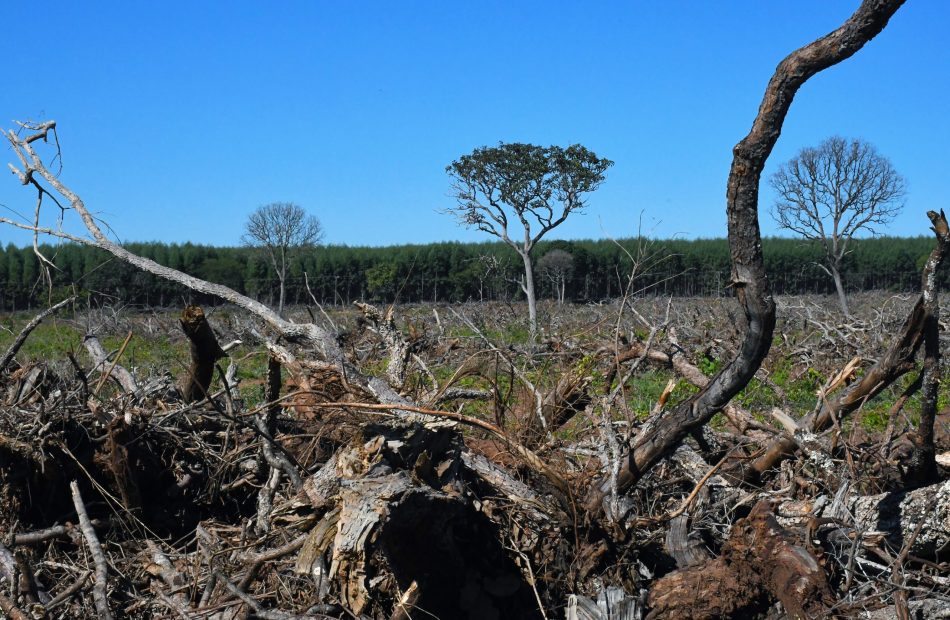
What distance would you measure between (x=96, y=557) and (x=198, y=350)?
1.17m

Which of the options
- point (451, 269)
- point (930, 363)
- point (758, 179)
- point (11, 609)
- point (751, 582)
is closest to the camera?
point (758, 179)

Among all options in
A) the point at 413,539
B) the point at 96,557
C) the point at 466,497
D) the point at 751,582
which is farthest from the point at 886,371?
the point at 96,557

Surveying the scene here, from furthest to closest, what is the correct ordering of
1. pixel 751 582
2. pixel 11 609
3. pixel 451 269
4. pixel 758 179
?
pixel 451 269, pixel 11 609, pixel 751 582, pixel 758 179

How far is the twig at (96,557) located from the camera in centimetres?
315

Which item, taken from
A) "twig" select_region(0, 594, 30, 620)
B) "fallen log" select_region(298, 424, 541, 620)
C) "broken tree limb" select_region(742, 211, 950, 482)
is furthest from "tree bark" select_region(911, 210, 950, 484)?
"twig" select_region(0, 594, 30, 620)

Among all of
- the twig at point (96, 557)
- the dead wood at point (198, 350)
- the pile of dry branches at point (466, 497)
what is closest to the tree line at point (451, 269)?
the dead wood at point (198, 350)

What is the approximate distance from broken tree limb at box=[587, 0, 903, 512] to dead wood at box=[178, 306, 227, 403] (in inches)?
95.0

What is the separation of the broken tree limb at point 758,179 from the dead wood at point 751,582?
0.55 m

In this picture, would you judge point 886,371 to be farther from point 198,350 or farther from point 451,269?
point 451,269

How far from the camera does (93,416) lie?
380 centimetres

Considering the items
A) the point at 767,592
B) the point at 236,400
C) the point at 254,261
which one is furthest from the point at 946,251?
the point at 254,261

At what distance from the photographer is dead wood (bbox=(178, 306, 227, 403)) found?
3881 mm

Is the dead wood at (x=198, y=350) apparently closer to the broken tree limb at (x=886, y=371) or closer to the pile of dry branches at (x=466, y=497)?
the pile of dry branches at (x=466, y=497)

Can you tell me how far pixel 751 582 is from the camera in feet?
9.82
